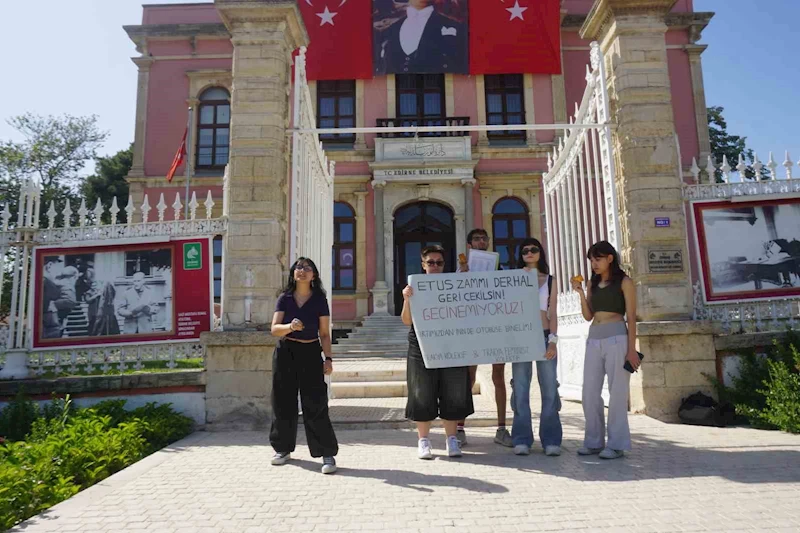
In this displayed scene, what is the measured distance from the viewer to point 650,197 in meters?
5.98

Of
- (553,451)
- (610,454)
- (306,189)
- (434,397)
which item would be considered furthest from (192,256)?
(610,454)

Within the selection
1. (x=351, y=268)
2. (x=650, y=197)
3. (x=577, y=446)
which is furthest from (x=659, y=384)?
(x=351, y=268)

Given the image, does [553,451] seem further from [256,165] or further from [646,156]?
[256,165]

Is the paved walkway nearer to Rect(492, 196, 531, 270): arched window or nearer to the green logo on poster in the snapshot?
the green logo on poster

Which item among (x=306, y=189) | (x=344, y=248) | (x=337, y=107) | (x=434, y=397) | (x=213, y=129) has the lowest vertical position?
(x=434, y=397)

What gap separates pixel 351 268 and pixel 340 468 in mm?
11939

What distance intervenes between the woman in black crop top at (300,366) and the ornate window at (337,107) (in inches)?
506

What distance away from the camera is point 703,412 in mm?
5398

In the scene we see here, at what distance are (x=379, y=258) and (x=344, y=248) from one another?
46.8 inches

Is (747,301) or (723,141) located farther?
(723,141)

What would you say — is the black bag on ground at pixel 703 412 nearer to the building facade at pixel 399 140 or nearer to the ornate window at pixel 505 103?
the building facade at pixel 399 140

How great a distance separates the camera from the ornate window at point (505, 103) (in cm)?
1669

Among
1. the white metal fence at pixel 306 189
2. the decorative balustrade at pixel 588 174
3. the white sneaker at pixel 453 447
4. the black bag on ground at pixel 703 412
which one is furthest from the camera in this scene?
the decorative balustrade at pixel 588 174

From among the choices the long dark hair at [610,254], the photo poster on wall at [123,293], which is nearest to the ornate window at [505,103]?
the photo poster on wall at [123,293]
